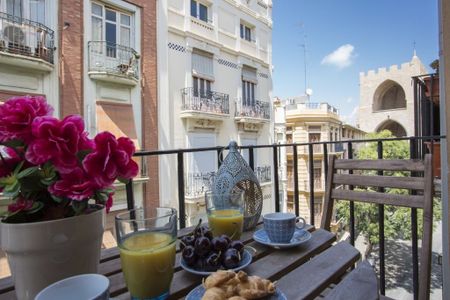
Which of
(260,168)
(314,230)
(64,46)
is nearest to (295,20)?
(260,168)

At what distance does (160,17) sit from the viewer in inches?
238

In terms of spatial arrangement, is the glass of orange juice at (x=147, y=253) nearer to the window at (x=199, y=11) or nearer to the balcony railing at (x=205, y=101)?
the balcony railing at (x=205, y=101)

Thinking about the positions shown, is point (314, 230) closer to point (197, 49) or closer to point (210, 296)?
point (210, 296)

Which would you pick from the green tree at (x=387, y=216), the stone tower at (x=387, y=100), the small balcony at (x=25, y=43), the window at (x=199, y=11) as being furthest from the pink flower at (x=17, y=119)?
the stone tower at (x=387, y=100)

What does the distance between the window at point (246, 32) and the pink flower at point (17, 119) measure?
8279mm

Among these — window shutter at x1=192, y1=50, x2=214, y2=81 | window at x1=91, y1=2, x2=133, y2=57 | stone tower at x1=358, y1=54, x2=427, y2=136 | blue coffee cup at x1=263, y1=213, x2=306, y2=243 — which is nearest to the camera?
blue coffee cup at x1=263, y1=213, x2=306, y2=243

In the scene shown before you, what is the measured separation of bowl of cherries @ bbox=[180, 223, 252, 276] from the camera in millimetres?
579

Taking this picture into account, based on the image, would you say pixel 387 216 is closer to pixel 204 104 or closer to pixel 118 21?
pixel 204 104

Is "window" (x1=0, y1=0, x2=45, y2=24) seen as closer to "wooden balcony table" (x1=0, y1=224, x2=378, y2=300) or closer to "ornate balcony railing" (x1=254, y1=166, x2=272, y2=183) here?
"wooden balcony table" (x1=0, y1=224, x2=378, y2=300)

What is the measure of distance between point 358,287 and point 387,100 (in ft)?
66.3

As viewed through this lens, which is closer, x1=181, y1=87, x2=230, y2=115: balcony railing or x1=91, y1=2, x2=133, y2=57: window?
x1=91, y1=2, x2=133, y2=57: window

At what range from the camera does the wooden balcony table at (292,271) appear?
1.68ft

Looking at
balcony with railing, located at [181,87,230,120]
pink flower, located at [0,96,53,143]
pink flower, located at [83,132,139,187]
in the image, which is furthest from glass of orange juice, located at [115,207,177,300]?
balcony with railing, located at [181,87,230,120]

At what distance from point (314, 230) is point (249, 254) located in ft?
1.09
